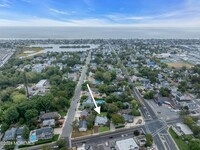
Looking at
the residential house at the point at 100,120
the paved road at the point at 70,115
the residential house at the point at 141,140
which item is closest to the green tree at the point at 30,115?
the paved road at the point at 70,115

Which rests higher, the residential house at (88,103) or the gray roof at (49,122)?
the residential house at (88,103)

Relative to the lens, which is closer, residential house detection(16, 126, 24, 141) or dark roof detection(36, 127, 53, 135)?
residential house detection(16, 126, 24, 141)

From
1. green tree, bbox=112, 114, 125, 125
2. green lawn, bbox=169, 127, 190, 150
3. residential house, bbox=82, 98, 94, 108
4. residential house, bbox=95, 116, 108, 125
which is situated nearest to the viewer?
green lawn, bbox=169, 127, 190, 150

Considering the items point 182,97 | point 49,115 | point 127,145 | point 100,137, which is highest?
point 182,97

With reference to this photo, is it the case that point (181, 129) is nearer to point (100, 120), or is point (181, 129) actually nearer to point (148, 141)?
point (148, 141)

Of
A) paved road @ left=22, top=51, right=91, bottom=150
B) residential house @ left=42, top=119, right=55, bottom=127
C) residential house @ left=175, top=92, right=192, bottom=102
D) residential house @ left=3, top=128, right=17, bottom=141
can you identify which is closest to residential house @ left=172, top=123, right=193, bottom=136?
residential house @ left=175, top=92, right=192, bottom=102

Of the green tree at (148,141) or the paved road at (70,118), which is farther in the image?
the paved road at (70,118)

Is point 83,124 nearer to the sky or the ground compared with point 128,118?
nearer to the ground

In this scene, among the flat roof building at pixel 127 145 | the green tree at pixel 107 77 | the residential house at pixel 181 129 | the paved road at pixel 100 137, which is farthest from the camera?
the green tree at pixel 107 77

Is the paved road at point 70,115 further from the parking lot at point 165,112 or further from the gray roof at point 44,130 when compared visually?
the parking lot at point 165,112

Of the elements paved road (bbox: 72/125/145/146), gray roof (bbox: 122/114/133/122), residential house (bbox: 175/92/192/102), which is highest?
residential house (bbox: 175/92/192/102)

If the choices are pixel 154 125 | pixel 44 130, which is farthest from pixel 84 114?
pixel 154 125

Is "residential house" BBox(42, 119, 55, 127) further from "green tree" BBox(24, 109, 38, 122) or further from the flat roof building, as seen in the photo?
the flat roof building
